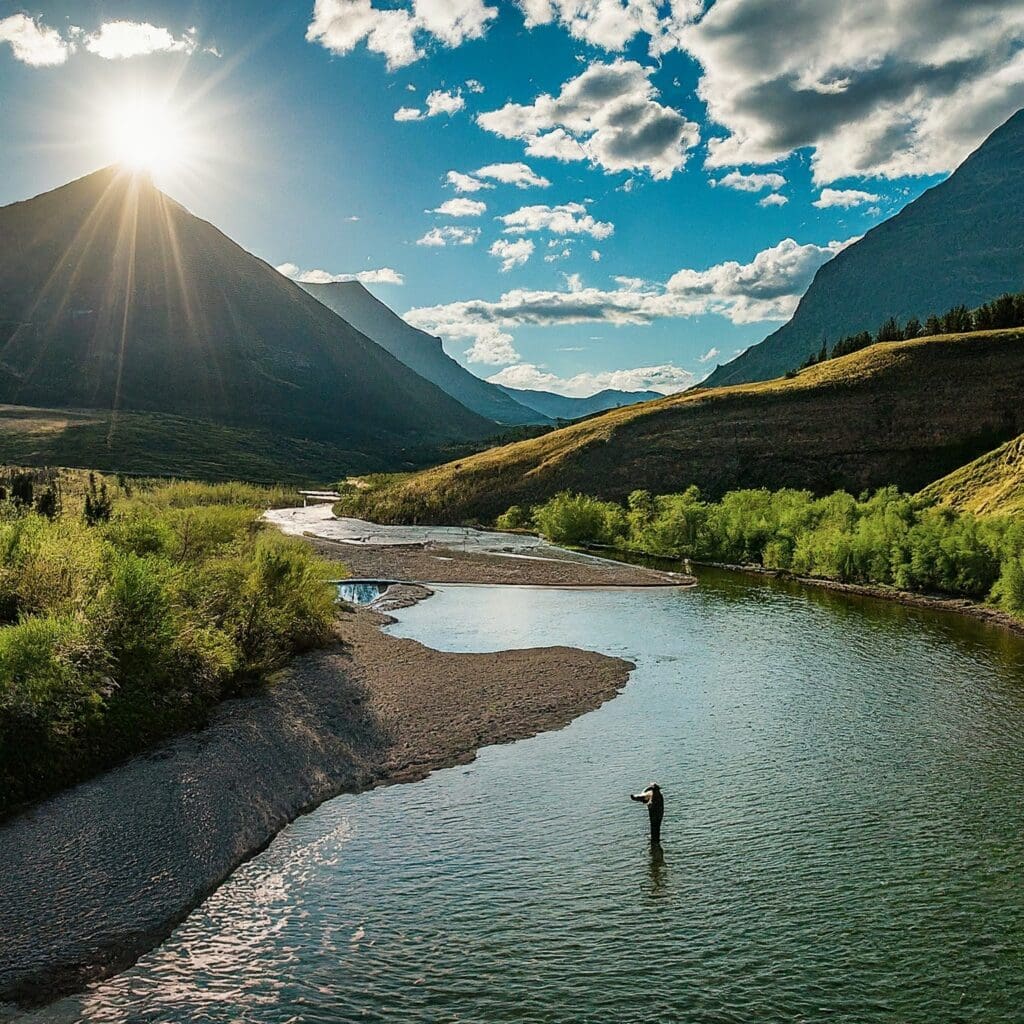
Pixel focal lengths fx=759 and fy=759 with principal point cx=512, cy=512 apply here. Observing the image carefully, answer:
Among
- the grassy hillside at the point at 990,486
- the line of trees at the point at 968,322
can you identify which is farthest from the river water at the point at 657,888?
the line of trees at the point at 968,322

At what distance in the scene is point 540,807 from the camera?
2134 cm

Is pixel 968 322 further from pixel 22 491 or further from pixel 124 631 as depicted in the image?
pixel 124 631

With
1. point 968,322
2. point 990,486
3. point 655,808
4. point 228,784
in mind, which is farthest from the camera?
point 968,322

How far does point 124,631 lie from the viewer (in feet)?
79.4

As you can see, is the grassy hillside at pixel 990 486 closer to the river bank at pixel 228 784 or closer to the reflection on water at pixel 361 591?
the river bank at pixel 228 784

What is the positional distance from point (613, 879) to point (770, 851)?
4296 millimetres

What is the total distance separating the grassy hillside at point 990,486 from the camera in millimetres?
62406

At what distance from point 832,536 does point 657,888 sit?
53.5m

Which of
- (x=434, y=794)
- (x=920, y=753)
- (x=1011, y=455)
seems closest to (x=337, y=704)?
(x=434, y=794)

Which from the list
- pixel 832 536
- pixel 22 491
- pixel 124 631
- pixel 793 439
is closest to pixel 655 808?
pixel 124 631

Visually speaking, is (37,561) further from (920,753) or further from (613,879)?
(920,753)

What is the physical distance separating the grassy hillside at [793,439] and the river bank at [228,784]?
268 feet

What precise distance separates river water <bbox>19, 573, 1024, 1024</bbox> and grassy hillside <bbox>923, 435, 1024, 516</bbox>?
124 feet

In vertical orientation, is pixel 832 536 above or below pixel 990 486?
below
